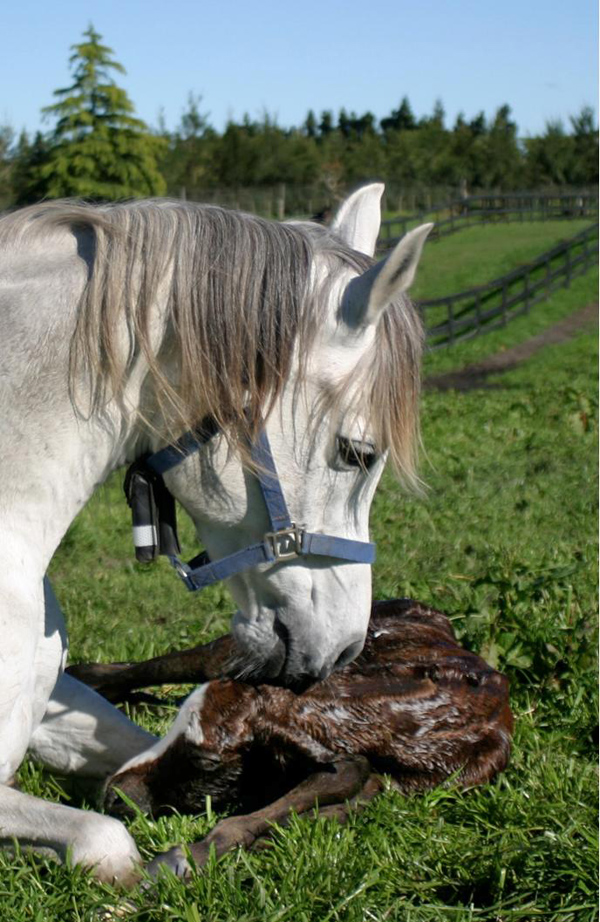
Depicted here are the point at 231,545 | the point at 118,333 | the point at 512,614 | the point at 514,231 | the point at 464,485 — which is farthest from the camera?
the point at 514,231

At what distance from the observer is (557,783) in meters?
3.14

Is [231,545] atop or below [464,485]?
atop

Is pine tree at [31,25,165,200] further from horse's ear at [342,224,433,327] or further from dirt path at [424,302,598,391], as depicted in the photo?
horse's ear at [342,224,433,327]

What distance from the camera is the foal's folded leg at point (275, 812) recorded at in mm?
2652

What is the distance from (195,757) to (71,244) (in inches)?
58.9

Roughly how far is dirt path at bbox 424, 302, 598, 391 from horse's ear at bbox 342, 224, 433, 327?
49.5 feet

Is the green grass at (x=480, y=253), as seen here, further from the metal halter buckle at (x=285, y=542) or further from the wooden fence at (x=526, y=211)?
the metal halter buckle at (x=285, y=542)

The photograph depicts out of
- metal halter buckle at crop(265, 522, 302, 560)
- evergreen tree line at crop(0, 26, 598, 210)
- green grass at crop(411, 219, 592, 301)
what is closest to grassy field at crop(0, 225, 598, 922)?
metal halter buckle at crop(265, 522, 302, 560)

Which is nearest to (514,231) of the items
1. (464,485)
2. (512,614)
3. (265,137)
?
(265,137)

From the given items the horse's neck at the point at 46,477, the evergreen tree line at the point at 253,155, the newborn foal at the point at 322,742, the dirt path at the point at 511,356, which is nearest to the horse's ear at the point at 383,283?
the horse's neck at the point at 46,477

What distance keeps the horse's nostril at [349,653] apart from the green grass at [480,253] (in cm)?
2296

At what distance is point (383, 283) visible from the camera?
2299mm

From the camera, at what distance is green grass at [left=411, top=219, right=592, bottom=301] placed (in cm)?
2977

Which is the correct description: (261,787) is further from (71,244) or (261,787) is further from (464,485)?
(464,485)
